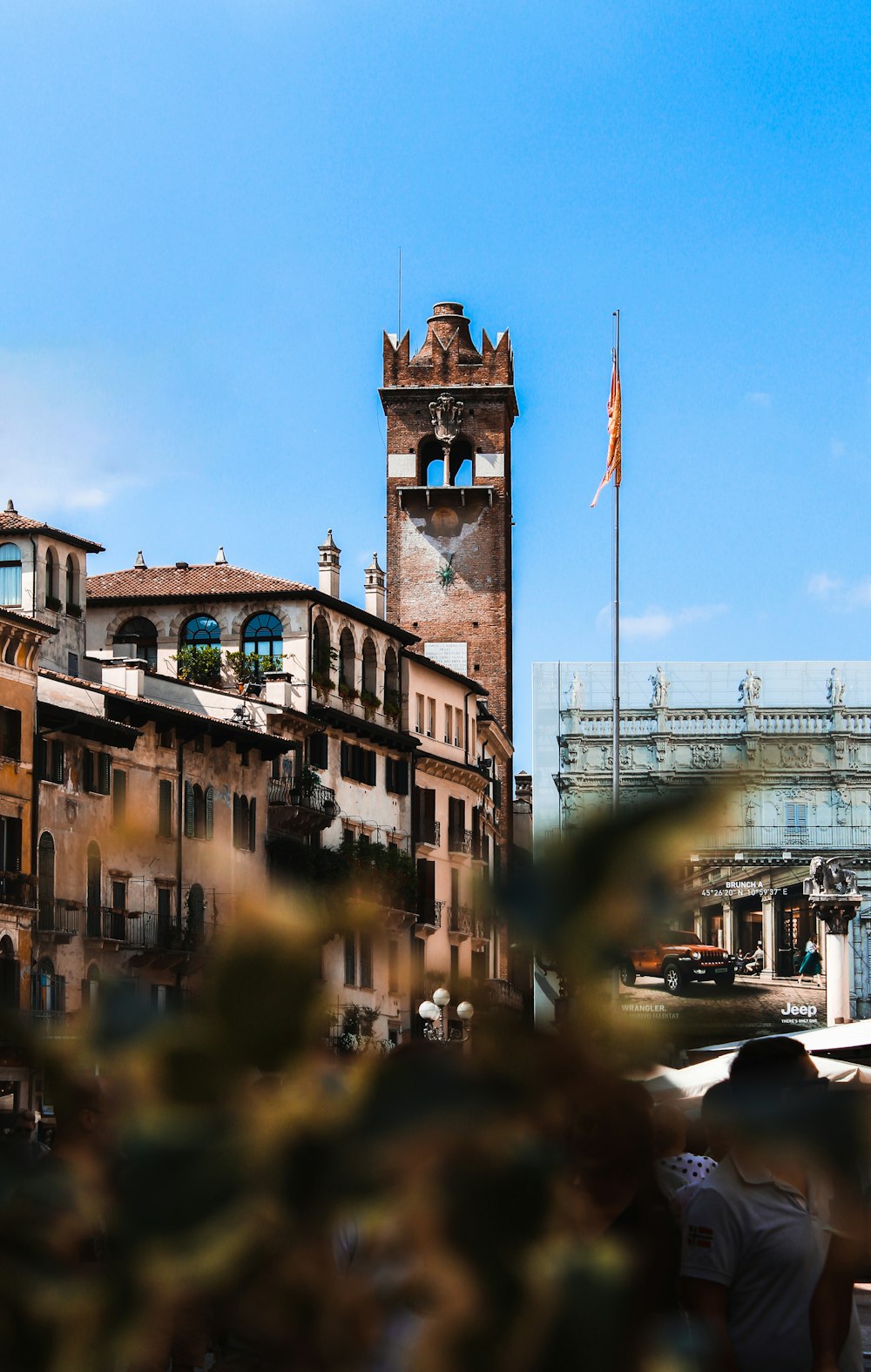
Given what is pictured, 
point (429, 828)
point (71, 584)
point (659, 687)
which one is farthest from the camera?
point (659, 687)

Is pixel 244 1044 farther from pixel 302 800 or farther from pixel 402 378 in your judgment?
pixel 402 378

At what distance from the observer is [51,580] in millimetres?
44688

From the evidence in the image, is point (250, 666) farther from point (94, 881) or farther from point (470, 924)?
point (470, 924)

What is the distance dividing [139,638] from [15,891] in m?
18.0

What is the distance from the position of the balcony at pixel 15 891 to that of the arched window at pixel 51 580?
9687 millimetres

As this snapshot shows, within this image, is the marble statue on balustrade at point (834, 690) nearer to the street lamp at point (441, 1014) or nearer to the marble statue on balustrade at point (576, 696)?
the marble statue on balustrade at point (576, 696)

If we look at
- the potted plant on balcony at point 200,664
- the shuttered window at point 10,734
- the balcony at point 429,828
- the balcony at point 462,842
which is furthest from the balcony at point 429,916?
the balcony at point 429,828

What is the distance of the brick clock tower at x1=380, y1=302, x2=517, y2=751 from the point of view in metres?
69.8

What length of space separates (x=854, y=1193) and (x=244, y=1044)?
0.42 meters

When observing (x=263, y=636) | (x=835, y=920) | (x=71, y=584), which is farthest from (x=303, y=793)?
(x=835, y=920)

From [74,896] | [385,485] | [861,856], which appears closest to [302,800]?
[861,856]

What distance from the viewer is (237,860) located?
4.09ft

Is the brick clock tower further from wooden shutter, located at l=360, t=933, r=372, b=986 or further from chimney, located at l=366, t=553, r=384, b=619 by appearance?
wooden shutter, located at l=360, t=933, r=372, b=986

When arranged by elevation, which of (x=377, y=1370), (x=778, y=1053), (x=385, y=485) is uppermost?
(x=385, y=485)
